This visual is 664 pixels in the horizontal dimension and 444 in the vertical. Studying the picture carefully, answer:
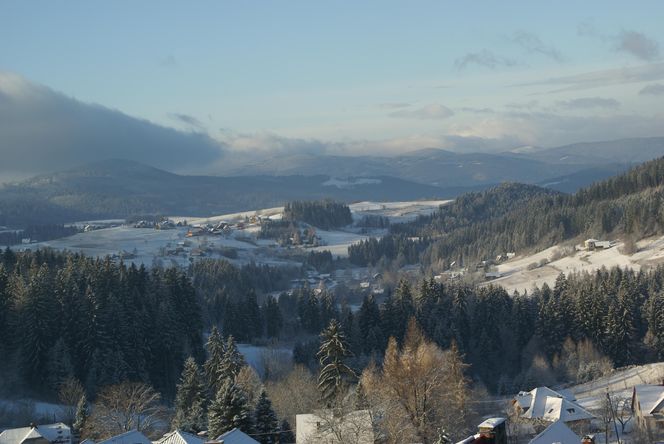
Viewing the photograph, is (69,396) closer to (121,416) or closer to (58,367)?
(58,367)

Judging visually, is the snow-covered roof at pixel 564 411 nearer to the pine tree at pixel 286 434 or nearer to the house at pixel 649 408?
the house at pixel 649 408

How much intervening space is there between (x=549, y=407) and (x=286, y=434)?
67.9 feet

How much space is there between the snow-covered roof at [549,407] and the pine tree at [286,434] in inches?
720

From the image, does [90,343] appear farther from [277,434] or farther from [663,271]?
[663,271]

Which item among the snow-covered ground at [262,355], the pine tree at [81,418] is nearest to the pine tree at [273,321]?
the snow-covered ground at [262,355]

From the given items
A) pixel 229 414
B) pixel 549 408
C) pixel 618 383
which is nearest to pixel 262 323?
pixel 618 383

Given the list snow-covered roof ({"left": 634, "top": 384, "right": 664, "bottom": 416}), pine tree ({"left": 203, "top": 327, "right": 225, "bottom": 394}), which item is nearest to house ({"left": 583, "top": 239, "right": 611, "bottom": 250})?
snow-covered roof ({"left": 634, "top": 384, "right": 664, "bottom": 416})

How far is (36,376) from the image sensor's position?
77.0 m

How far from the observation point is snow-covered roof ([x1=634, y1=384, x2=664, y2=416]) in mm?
59750

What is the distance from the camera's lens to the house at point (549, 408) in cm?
6181

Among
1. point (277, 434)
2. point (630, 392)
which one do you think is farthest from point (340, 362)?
point (630, 392)

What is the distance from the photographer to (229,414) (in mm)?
52250

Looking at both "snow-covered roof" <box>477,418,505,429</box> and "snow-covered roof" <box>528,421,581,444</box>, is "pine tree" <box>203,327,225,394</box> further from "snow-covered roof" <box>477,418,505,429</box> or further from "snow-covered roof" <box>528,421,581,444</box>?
"snow-covered roof" <box>477,418,505,429</box>

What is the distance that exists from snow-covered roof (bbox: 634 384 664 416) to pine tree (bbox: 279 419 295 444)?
24197 mm
